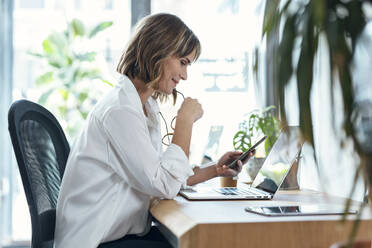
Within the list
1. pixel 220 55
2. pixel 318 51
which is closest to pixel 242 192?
pixel 318 51

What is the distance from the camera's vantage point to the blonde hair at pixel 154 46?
60.2 inches

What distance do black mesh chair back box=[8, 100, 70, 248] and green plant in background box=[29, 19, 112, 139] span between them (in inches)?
63.9

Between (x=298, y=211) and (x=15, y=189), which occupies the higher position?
(x=298, y=211)

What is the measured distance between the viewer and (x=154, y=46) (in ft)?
5.02

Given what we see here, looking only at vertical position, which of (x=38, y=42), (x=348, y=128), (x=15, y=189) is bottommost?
(x=15, y=189)

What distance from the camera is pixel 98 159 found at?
1354mm

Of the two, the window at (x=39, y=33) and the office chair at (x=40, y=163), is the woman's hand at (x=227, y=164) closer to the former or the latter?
the office chair at (x=40, y=163)

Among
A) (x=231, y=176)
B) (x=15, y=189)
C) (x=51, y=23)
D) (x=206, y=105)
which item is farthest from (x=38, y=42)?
(x=231, y=176)

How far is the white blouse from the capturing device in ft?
4.27

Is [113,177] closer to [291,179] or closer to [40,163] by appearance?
[40,163]

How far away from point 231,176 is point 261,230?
27.6 inches

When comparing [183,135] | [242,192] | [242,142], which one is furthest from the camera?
[242,142]

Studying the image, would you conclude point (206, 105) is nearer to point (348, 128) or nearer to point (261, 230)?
point (261, 230)

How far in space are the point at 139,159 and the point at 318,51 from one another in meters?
0.73
